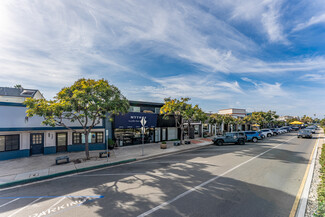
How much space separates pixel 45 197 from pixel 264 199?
9.62 metres

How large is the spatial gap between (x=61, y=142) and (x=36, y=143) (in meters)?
2.12

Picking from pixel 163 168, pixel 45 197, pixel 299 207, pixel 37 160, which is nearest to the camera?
pixel 299 207

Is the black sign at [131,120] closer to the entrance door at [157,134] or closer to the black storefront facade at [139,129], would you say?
the black storefront facade at [139,129]

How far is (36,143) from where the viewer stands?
15.4 metres

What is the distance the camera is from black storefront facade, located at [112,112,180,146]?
19859 mm

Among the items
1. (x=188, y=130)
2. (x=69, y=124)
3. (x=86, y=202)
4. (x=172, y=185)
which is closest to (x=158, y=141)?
(x=188, y=130)

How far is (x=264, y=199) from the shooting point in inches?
247

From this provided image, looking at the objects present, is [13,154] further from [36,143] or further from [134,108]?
[134,108]

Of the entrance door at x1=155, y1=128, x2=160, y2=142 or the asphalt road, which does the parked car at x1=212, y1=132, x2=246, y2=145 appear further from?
the asphalt road

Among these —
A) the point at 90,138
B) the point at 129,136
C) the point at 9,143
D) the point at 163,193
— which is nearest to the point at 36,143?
the point at 9,143

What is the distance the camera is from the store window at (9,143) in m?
13.6

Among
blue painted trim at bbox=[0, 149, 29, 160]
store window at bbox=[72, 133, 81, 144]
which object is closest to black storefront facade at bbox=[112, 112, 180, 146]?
store window at bbox=[72, 133, 81, 144]

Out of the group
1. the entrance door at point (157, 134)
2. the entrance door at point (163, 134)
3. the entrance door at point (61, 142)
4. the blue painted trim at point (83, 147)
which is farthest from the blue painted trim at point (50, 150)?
the entrance door at point (163, 134)

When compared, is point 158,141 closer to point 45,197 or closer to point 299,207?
point 45,197
